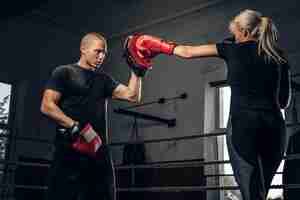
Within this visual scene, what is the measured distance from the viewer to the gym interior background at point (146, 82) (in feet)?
16.9

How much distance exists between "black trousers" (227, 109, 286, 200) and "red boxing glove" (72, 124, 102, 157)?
0.83 m

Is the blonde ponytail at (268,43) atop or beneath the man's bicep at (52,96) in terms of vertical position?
atop

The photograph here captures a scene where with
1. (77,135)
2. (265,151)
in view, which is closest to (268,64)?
(265,151)

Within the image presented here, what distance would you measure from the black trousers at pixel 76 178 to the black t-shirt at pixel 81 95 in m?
0.19

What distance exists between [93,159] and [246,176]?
94 centimetres

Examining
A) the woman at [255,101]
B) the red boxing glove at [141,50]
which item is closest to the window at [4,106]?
the red boxing glove at [141,50]

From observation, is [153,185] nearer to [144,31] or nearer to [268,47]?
[144,31]

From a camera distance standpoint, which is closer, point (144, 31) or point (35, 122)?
point (35, 122)

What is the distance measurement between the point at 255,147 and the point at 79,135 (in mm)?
999

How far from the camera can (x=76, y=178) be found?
246cm

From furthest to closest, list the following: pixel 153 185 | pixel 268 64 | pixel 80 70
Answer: pixel 153 185
pixel 80 70
pixel 268 64

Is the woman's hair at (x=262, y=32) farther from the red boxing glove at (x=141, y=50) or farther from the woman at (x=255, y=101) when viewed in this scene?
the red boxing glove at (x=141, y=50)

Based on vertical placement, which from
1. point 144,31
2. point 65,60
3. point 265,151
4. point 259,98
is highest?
point 144,31

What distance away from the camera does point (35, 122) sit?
5.88m
